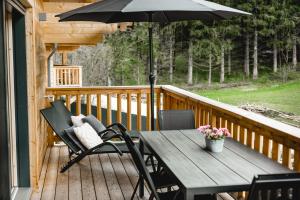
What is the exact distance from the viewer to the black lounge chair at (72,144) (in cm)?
518

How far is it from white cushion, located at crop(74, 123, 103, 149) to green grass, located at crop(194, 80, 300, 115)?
59.2 ft

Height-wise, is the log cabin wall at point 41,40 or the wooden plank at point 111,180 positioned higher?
the log cabin wall at point 41,40

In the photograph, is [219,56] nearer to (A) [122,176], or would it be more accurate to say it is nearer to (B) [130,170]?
(B) [130,170]

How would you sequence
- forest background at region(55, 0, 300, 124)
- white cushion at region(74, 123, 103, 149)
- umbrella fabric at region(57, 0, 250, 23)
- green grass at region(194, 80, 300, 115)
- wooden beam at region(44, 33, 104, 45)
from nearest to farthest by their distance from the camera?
umbrella fabric at region(57, 0, 250, 23)
white cushion at region(74, 123, 103, 149)
wooden beam at region(44, 33, 104, 45)
green grass at region(194, 80, 300, 115)
forest background at region(55, 0, 300, 124)

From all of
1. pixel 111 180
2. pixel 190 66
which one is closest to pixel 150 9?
pixel 111 180

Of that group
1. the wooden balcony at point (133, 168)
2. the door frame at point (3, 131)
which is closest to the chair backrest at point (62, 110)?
the wooden balcony at point (133, 168)

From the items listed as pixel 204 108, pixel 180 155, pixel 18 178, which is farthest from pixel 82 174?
pixel 180 155

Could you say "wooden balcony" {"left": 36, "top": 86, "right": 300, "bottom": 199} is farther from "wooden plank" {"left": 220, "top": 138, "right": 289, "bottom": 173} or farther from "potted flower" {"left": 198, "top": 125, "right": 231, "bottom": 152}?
"potted flower" {"left": 198, "top": 125, "right": 231, "bottom": 152}

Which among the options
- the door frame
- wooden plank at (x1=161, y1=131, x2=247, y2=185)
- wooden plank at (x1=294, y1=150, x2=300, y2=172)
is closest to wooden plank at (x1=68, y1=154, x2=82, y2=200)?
the door frame

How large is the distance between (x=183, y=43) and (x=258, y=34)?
17.3 ft

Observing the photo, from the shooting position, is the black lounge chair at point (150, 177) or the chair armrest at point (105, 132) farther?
the chair armrest at point (105, 132)

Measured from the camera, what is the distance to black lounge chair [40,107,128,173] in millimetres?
5175

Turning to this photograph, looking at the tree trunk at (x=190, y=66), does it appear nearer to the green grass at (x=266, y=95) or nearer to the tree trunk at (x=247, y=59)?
the green grass at (x=266, y=95)

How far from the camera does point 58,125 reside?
5613 millimetres
